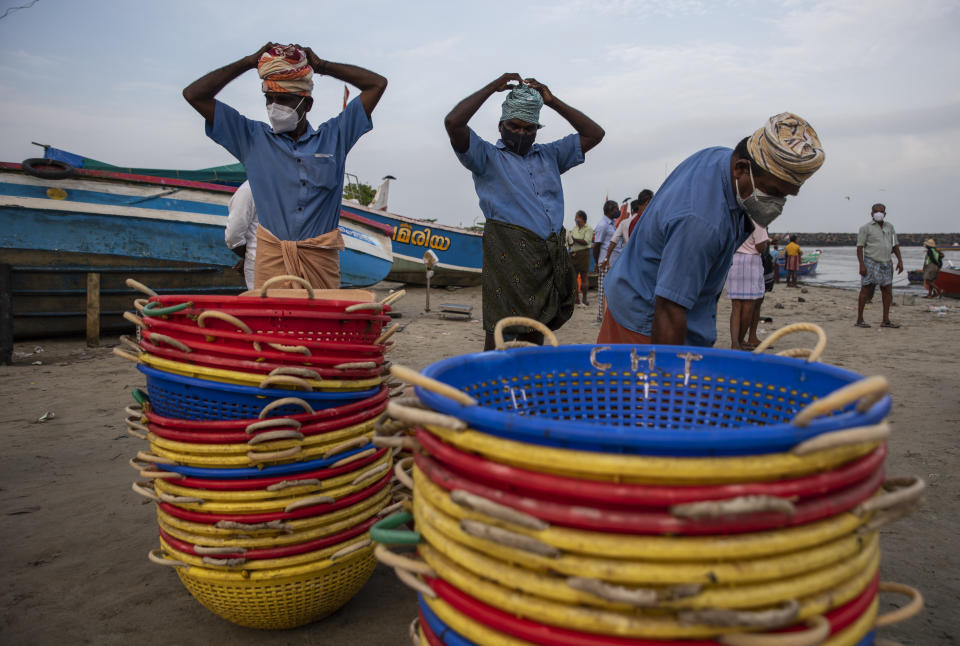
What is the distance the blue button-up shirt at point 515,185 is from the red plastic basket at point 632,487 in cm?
252

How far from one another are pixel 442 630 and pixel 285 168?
90.0 inches

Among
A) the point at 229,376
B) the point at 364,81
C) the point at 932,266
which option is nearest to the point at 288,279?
the point at 229,376

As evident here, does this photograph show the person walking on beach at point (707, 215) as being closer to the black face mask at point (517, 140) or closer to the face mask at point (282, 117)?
the black face mask at point (517, 140)

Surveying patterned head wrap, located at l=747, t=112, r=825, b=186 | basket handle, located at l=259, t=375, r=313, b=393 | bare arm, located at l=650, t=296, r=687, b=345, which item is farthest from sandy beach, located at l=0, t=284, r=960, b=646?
patterned head wrap, located at l=747, t=112, r=825, b=186

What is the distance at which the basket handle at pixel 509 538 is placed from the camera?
70 centimetres

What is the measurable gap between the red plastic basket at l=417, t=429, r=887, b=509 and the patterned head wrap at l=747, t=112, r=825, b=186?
1.21m

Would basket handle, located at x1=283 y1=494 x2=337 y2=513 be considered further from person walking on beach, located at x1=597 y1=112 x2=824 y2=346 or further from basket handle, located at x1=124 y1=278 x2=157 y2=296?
person walking on beach, located at x1=597 y1=112 x2=824 y2=346

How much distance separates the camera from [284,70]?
8.27 ft

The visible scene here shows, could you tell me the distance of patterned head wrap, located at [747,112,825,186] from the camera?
172cm

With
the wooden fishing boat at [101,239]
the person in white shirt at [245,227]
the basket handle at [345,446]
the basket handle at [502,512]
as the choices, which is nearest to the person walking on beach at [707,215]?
the basket handle at [345,446]

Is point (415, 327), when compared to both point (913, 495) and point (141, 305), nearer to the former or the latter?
point (141, 305)

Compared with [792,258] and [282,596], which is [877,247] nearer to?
[282,596]

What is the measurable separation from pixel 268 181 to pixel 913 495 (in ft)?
8.39

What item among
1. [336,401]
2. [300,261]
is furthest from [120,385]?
[336,401]
